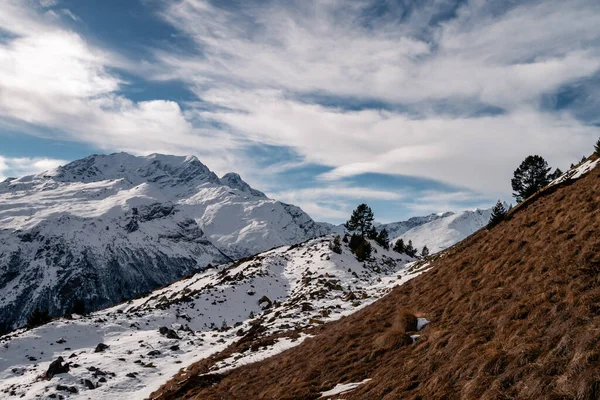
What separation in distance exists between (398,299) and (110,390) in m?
19.5

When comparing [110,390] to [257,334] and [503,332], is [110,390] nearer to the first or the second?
[257,334]

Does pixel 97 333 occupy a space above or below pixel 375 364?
above

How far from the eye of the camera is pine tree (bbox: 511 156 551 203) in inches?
2145

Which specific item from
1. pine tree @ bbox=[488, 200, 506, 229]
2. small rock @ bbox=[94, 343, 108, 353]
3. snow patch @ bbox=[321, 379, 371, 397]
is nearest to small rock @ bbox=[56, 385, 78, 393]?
small rock @ bbox=[94, 343, 108, 353]

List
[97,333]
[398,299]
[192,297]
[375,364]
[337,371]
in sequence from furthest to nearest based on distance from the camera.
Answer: [192,297]
[97,333]
[398,299]
[337,371]
[375,364]

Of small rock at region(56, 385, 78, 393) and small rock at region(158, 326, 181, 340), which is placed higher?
small rock at region(158, 326, 181, 340)

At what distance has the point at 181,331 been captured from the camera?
41.3 m

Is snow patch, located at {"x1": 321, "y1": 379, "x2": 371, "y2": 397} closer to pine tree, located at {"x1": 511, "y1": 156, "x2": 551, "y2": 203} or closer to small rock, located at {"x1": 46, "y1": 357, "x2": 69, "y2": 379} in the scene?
small rock, located at {"x1": 46, "y1": 357, "x2": 69, "y2": 379}

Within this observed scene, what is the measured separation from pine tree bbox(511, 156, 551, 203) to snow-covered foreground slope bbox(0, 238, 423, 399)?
77.2 feet

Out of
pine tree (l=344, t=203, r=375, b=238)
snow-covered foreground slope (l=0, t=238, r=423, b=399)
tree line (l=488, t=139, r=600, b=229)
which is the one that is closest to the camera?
snow-covered foreground slope (l=0, t=238, r=423, b=399)

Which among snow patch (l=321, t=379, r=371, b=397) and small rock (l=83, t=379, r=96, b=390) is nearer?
snow patch (l=321, t=379, r=371, b=397)

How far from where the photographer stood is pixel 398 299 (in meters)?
21.1

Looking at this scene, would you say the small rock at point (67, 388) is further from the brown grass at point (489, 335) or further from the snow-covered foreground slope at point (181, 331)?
the brown grass at point (489, 335)

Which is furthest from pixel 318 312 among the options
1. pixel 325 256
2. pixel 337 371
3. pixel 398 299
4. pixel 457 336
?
pixel 325 256
